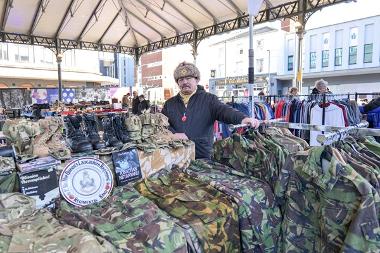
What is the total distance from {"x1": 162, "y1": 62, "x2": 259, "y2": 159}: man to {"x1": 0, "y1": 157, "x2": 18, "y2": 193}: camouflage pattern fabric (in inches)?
38.9

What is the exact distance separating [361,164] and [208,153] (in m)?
1.01

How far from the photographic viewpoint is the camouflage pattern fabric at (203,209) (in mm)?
1150

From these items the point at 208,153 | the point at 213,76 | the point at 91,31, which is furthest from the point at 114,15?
the point at 213,76

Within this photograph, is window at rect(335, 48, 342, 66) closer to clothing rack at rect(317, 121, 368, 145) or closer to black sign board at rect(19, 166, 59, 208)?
clothing rack at rect(317, 121, 368, 145)

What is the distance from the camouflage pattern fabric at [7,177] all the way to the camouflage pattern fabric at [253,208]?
73 cm

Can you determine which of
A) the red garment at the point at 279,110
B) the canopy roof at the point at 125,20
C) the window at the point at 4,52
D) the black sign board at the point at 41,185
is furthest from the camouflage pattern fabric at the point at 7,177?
the window at the point at 4,52

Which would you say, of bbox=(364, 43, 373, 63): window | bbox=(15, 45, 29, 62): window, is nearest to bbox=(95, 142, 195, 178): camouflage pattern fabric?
bbox=(364, 43, 373, 63): window

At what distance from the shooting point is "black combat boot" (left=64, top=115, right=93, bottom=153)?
1.87 m

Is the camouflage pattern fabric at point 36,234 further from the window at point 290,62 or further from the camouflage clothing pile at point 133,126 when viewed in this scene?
the window at point 290,62

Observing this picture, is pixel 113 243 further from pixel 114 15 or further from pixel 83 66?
pixel 83 66

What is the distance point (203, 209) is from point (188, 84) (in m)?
1.05

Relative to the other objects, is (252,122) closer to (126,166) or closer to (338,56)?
(126,166)

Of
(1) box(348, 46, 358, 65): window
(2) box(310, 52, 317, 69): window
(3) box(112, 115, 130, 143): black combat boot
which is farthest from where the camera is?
(2) box(310, 52, 317, 69): window

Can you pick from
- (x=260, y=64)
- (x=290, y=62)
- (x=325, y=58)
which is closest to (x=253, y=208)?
(x=325, y=58)
